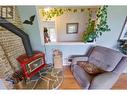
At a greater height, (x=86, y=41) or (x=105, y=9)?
(x=105, y=9)

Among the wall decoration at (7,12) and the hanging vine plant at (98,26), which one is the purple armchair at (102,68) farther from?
the wall decoration at (7,12)

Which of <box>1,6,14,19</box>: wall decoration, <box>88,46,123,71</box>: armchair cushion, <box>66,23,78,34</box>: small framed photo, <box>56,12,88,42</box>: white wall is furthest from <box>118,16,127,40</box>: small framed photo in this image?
<box>1,6,14,19</box>: wall decoration

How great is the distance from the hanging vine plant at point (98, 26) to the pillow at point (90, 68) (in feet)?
2.05

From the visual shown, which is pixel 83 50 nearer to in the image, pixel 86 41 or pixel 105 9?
pixel 86 41

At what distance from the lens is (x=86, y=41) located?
3.26 m

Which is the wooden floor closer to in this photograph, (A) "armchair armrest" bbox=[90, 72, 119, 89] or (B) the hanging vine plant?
(A) "armchair armrest" bbox=[90, 72, 119, 89]

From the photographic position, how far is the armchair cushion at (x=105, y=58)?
2.51 metres

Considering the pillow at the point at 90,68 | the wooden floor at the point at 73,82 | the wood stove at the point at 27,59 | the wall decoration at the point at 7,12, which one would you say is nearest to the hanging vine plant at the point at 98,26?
the pillow at the point at 90,68

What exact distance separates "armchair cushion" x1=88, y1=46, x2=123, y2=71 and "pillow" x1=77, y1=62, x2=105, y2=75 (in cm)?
7

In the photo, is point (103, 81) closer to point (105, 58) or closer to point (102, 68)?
point (102, 68)

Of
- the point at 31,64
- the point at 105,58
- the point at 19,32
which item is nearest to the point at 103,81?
the point at 105,58

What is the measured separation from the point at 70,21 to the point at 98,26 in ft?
5.36
